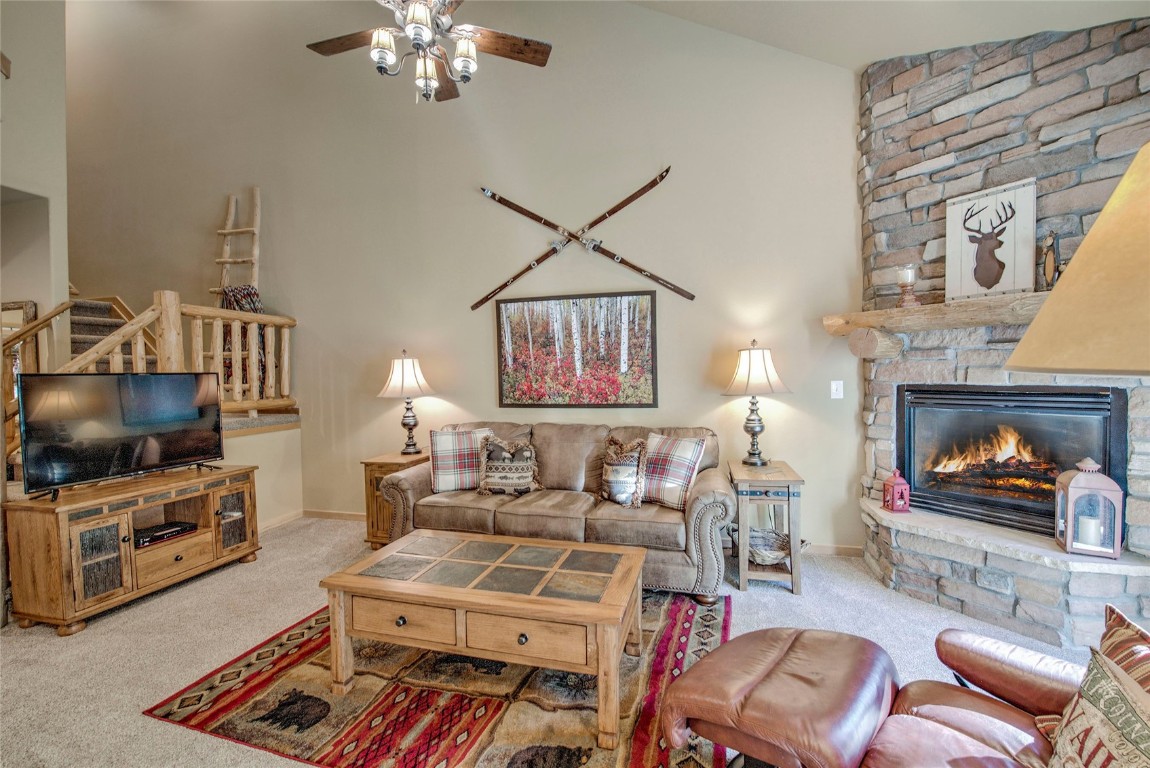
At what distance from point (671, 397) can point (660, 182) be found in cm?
158

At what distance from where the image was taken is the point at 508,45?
2369 millimetres

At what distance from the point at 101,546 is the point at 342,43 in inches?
114

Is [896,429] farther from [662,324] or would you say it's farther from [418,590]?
[418,590]

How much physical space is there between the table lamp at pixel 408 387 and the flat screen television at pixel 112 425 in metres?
1.16

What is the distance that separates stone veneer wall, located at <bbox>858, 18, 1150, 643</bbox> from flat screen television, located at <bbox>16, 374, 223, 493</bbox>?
4416 millimetres

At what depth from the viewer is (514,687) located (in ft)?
6.79

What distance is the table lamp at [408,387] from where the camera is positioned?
3.96 m

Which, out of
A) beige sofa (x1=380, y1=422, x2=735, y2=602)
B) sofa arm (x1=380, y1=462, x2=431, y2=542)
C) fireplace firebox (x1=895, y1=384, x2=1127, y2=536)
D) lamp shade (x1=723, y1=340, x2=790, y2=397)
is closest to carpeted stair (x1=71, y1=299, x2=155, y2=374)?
sofa arm (x1=380, y1=462, x2=431, y2=542)

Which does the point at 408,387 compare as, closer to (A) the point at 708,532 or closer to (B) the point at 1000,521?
(A) the point at 708,532

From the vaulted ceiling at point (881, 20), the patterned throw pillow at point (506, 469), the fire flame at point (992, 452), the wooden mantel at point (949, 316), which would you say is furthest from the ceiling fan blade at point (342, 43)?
the fire flame at point (992, 452)

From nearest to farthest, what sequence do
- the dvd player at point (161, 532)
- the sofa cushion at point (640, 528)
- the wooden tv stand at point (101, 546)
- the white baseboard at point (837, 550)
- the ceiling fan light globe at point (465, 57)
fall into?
the ceiling fan light globe at point (465, 57) < the wooden tv stand at point (101, 546) < the sofa cushion at point (640, 528) < the dvd player at point (161, 532) < the white baseboard at point (837, 550)

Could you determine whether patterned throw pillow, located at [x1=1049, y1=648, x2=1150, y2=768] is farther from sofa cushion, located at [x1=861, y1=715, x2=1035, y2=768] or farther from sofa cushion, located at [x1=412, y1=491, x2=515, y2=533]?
sofa cushion, located at [x1=412, y1=491, x2=515, y2=533]

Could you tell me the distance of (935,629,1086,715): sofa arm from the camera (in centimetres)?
126

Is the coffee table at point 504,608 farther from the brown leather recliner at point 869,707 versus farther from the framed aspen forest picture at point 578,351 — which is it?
the framed aspen forest picture at point 578,351
